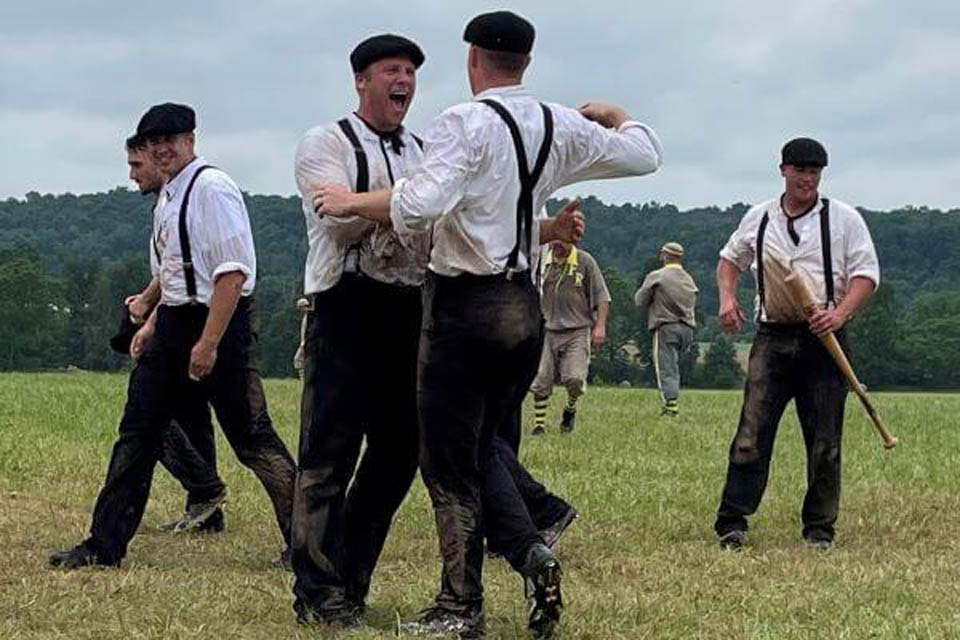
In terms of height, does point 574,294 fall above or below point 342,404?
above

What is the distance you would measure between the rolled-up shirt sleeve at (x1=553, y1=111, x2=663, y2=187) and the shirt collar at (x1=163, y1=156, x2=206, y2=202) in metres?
2.62

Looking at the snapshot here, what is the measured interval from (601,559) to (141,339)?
2.62 metres

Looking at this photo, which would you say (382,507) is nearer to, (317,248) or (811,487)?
(317,248)

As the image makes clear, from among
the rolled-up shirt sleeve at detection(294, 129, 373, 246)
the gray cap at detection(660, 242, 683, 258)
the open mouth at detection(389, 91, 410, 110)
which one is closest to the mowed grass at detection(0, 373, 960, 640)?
the rolled-up shirt sleeve at detection(294, 129, 373, 246)

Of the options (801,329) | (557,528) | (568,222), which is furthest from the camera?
(801,329)

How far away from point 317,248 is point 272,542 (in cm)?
333

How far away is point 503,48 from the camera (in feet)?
19.2

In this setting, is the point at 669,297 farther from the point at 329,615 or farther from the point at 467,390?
the point at 467,390

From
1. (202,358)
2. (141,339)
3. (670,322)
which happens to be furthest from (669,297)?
(202,358)

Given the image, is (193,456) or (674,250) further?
(674,250)

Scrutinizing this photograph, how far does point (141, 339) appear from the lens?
26.9 feet

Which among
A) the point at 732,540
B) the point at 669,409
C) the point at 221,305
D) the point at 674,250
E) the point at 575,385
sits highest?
the point at 674,250

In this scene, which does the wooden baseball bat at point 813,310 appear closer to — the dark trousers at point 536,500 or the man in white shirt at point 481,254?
the dark trousers at point 536,500

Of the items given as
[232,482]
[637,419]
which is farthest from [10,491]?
[637,419]
